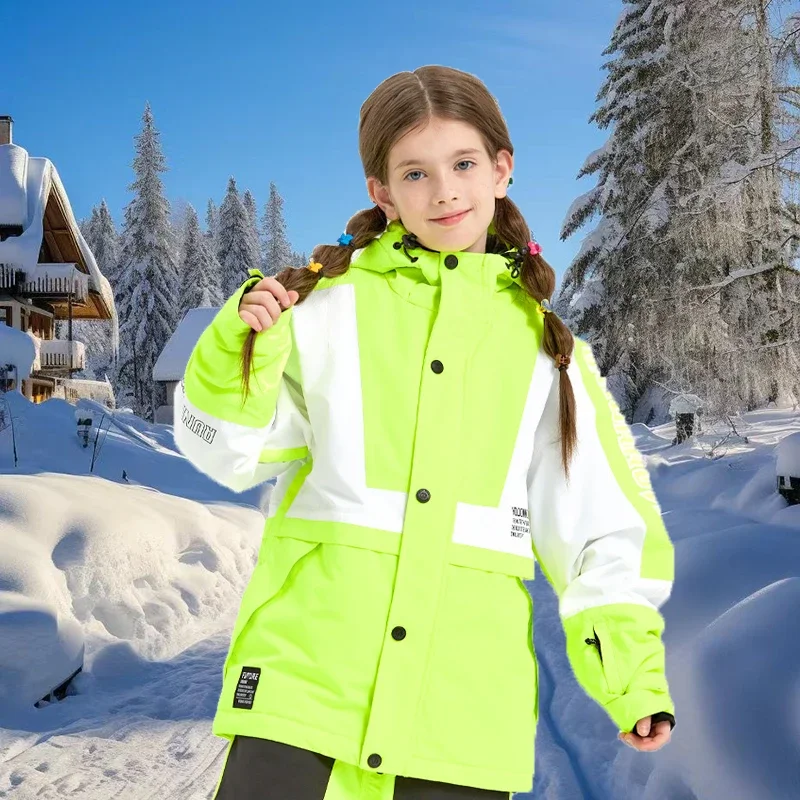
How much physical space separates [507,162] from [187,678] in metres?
4.76

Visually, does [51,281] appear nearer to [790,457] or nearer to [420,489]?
[790,457]

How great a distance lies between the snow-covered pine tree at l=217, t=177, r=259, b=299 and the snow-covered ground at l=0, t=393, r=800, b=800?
36960mm

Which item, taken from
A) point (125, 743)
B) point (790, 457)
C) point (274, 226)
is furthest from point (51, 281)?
point (274, 226)

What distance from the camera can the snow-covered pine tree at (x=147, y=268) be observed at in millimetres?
38812

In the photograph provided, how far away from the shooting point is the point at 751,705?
3.87 m

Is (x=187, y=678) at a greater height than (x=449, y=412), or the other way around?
(x=449, y=412)

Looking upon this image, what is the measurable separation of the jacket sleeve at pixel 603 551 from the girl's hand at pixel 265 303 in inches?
26.7

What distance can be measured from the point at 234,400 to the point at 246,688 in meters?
0.63

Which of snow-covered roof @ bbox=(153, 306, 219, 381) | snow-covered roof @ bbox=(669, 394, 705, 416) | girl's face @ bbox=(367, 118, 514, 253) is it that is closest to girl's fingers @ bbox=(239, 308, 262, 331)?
girl's face @ bbox=(367, 118, 514, 253)

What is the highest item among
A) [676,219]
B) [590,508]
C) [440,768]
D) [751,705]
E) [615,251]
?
[615,251]

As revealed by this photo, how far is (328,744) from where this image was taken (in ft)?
5.87

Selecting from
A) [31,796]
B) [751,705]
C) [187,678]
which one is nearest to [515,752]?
[751,705]

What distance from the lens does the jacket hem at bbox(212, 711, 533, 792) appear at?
1.79 metres

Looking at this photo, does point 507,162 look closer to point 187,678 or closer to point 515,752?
point 515,752
